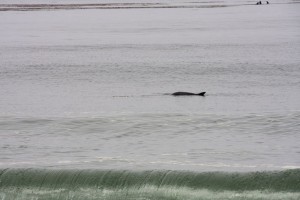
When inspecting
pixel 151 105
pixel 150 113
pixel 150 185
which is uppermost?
pixel 150 185

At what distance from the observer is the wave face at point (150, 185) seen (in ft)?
54.5

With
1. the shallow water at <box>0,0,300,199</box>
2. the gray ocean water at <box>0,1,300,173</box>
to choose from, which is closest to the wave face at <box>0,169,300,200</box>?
the shallow water at <box>0,0,300,199</box>

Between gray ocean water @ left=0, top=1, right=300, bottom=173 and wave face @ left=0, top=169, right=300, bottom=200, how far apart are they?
2337 millimetres

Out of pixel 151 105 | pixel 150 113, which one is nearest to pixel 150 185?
pixel 150 113

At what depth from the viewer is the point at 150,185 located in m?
17.1

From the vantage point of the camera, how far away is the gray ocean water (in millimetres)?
21938

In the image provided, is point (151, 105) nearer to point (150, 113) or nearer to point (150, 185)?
point (150, 113)

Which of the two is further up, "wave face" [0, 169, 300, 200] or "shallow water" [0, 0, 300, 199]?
"wave face" [0, 169, 300, 200]

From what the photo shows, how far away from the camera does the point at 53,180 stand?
58.7 ft

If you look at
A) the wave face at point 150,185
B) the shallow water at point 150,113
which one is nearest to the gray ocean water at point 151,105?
the shallow water at point 150,113

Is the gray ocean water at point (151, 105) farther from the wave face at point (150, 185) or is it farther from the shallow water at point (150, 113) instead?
the wave face at point (150, 185)

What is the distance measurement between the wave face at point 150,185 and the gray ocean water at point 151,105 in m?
2.34

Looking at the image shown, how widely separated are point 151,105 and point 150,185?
16.4 metres

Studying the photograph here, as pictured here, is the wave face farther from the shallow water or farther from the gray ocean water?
the gray ocean water
